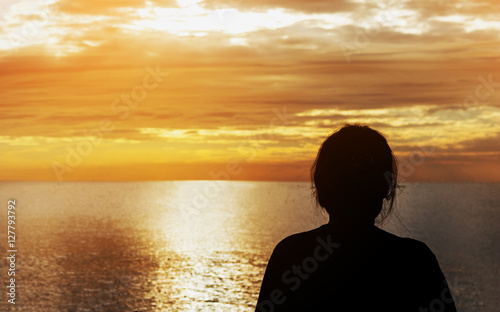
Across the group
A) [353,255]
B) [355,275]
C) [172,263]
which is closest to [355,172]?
[353,255]

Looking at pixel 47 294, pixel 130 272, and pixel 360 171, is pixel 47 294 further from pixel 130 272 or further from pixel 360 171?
pixel 360 171

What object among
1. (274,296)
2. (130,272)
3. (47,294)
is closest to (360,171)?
(274,296)

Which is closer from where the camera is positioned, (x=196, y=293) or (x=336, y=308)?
(x=336, y=308)

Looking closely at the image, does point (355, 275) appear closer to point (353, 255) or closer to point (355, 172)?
point (353, 255)

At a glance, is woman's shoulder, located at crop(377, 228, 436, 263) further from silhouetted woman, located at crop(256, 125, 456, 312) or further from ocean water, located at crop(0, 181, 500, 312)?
ocean water, located at crop(0, 181, 500, 312)

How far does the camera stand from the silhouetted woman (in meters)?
3.42

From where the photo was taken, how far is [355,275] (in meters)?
3.46

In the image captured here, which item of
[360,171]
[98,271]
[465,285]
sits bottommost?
[98,271]

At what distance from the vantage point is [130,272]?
86438 mm

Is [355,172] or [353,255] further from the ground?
[355,172]

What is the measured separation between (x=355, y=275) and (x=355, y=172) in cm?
66

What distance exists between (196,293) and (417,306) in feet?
232

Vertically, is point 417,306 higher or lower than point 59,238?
higher

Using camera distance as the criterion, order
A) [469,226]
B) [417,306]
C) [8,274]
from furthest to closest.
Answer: [469,226] < [8,274] < [417,306]
